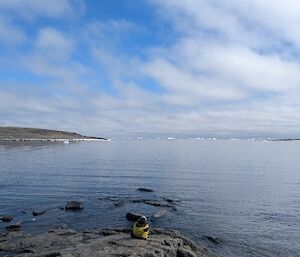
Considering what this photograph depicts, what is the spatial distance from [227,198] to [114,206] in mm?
16646

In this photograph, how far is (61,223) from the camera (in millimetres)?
36094

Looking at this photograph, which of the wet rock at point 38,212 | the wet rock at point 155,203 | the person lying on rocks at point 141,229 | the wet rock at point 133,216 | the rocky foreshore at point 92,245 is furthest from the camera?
the wet rock at point 155,203

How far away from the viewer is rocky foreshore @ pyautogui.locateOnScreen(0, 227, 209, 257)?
75.2 ft

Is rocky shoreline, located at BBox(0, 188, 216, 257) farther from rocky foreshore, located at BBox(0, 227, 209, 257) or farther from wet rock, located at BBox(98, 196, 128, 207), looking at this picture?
wet rock, located at BBox(98, 196, 128, 207)

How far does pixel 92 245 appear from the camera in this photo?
2466cm

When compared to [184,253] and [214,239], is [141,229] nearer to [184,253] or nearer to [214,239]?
[184,253]

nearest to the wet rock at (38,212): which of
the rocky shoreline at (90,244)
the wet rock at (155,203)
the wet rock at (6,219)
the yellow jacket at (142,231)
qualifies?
the wet rock at (6,219)

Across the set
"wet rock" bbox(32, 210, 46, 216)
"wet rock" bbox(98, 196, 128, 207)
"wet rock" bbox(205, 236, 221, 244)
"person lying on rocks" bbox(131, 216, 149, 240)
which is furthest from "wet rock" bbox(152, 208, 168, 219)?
"person lying on rocks" bbox(131, 216, 149, 240)

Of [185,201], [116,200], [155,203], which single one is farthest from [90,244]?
[185,201]

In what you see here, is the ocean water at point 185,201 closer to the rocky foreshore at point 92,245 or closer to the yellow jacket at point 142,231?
the rocky foreshore at point 92,245

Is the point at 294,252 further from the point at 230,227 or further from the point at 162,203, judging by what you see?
the point at 162,203

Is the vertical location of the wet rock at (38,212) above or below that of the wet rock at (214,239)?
above

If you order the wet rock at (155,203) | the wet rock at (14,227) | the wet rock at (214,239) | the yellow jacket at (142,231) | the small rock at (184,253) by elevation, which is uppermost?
the yellow jacket at (142,231)

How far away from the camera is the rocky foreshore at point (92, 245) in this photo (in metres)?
22.9
